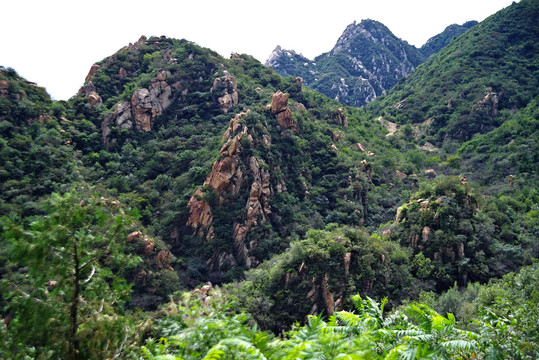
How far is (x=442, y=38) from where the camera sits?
166 meters

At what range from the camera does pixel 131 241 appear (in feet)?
83.5

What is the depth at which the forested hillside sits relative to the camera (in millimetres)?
3902

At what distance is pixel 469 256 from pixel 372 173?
23513 millimetres

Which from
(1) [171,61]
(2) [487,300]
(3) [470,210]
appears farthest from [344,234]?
(1) [171,61]

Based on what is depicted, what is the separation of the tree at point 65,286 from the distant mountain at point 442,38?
192 metres

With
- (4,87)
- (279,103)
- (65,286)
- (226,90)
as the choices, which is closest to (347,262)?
(65,286)

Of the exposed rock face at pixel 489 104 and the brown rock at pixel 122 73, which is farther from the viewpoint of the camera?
the exposed rock face at pixel 489 104

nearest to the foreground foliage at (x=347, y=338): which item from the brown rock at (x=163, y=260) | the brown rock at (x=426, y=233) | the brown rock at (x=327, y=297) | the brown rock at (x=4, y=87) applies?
the brown rock at (x=327, y=297)

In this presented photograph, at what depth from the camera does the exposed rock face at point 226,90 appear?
161ft

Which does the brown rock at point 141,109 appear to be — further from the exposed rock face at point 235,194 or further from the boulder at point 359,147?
the boulder at point 359,147

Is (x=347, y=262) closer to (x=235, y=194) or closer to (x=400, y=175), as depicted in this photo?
(x=235, y=194)

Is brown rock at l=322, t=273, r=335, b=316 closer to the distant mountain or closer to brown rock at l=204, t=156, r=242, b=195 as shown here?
brown rock at l=204, t=156, r=242, b=195

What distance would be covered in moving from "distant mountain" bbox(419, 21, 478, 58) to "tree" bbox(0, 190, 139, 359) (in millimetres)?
192407

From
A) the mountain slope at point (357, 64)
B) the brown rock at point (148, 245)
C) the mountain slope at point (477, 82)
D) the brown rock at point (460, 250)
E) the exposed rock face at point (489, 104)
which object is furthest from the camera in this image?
the mountain slope at point (357, 64)
